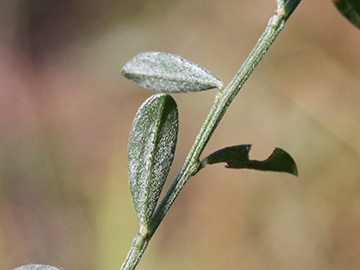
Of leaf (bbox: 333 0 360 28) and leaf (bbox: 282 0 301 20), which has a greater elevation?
leaf (bbox: 333 0 360 28)

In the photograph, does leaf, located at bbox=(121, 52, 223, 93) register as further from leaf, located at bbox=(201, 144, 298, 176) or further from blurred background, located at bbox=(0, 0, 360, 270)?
blurred background, located at bbox=(0, 0, 360, 270)

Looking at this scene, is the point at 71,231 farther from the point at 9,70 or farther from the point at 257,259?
the point at 9,70

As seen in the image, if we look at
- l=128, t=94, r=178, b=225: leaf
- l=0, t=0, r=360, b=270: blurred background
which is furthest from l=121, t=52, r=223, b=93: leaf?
l=0, t=0, r=360, b=270: blurred background

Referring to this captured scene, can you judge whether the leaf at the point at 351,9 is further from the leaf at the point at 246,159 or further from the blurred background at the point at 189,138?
the blurred background at the point at 189,138

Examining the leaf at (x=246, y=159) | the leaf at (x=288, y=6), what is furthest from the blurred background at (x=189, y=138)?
the leaf at (x=288, y=6)

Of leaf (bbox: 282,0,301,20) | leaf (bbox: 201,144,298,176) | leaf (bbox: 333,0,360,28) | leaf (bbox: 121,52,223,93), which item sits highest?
leaf (bbox: 333,0,360,28)

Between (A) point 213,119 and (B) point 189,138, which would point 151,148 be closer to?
(A) point 213,119

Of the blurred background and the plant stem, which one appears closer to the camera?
the plant stem
